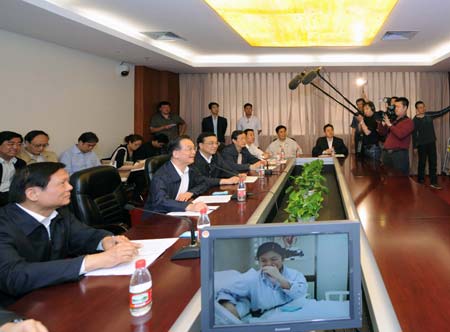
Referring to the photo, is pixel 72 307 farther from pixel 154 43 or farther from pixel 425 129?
pixel 425 129

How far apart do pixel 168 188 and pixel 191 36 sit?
2957mm

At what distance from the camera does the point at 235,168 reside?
3979mm

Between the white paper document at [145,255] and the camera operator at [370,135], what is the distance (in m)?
3.98

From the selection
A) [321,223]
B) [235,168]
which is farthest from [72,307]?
[235,168]

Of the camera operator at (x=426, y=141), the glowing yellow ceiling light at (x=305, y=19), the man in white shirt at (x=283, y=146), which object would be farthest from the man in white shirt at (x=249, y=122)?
the camera operator at (x=426, y=141)

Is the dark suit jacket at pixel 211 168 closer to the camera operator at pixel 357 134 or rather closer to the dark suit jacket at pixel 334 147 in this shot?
the dark suit jacket at pixel 334 147

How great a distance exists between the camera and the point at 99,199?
2.33 metres

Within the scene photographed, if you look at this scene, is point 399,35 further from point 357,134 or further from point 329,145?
point 357,134

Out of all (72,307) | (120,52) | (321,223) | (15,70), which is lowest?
(72,307)

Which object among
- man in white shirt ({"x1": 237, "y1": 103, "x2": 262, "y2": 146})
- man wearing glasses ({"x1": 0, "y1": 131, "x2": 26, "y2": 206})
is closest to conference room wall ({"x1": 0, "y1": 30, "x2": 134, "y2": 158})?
man wearing glasses ({"x1": 0, "y1": 131, "x2": 26, "y2": 206})

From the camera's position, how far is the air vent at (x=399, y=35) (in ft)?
14.9

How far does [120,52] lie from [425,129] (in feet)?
15.6

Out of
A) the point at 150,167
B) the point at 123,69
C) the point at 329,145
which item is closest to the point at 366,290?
the point at 150,167

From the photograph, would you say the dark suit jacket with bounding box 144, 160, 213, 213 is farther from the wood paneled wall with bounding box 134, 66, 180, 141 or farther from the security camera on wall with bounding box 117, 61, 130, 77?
the wood paneled wall with bounding box 134, 66, 180, 141
